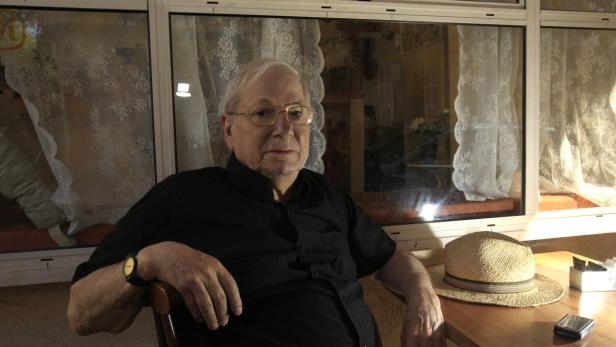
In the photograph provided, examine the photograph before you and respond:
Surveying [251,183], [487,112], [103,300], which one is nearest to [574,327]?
[251,183]

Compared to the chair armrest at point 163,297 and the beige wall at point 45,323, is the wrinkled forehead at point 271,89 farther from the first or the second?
the beige wall at point 45,323

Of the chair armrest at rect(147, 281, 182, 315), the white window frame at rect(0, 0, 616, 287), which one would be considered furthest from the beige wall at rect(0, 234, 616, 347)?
the chair armrest at rect(147, 281, 182, 315)

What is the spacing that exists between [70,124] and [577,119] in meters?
2.24

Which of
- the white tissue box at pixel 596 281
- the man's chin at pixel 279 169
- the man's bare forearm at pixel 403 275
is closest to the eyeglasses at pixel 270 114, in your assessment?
the man's chin at pixel 279 169

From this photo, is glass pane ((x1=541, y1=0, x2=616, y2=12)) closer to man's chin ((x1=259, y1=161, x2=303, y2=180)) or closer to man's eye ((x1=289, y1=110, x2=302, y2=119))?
man's eye ((x1=289, y1=110, x2=302, y2=119))

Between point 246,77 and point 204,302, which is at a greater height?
point 246,77

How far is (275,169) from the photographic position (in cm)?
142

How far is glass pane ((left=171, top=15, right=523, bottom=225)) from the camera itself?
1795mm

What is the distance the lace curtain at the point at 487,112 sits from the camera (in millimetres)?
2061

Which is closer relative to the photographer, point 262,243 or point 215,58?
point 262,243

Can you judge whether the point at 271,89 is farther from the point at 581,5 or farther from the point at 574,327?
the point at 581,5

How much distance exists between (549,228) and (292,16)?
4.98 feet

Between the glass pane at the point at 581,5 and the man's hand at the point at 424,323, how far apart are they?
1485 mm

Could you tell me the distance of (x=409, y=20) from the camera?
1969mm
